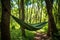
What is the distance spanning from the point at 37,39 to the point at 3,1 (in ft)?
14.2

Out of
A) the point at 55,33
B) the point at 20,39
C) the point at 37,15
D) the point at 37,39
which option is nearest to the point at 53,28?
the point at 55,33

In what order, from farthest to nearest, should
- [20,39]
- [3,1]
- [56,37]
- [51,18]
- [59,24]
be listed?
[59,24] < [51,18] < [56,37] < [20,39] < [3,1]

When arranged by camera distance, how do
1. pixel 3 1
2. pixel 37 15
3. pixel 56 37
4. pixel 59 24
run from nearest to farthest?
pixel 3 1 < pixel 56 37 < pixel 59 24 < pixel 37 15

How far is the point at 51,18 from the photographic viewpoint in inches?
343

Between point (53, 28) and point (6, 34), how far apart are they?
414 centimetres

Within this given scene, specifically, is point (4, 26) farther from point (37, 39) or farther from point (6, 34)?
point (37, 39)

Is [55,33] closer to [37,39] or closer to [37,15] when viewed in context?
[37,39]

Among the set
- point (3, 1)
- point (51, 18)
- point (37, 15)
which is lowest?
point (37, 15)

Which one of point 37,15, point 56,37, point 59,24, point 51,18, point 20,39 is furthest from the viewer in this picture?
point 37,15

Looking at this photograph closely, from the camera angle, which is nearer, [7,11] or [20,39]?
[7,11]

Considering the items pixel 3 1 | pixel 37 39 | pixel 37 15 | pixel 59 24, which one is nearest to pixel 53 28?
pixel 37 39

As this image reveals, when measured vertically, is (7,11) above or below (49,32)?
above

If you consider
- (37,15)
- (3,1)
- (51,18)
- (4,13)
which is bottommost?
(37,15)

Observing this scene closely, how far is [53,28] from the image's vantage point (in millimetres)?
8625
